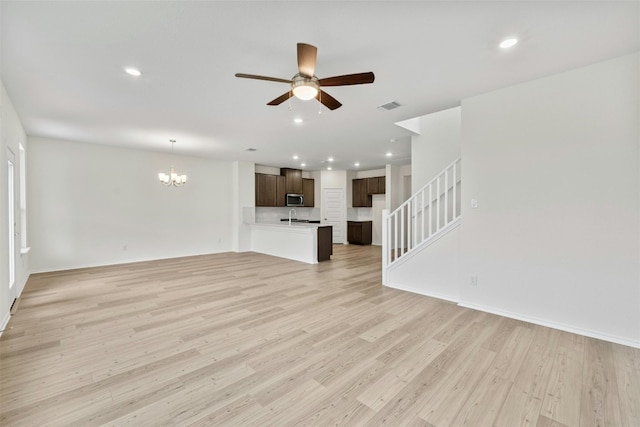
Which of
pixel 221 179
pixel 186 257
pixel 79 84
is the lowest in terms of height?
pixel 186 257

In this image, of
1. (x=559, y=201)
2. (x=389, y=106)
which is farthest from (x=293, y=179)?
(x=559, y=201)

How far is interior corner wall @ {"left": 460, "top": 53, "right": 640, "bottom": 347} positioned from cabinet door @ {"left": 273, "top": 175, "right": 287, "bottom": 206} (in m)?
6.40

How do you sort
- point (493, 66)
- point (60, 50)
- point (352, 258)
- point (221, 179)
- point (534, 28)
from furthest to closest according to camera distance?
point (221, 179)
point (352, 258)
point (493, 66)
point (60, 50)
point (534, 28)

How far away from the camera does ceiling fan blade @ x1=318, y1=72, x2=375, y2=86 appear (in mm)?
2197

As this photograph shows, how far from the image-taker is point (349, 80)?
2.28 metres

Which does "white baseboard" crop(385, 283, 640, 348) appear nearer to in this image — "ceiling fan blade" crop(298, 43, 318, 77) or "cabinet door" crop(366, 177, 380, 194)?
"ceiling fan blade" crop(298, 43, 318, 77)

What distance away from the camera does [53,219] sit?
5.55 meters

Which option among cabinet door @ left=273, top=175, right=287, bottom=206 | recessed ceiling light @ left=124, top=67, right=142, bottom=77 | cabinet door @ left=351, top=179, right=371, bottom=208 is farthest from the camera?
cabinet door @ left=351, top=179, right=371, bottom=208

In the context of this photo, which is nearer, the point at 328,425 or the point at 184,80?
the point at 328,425

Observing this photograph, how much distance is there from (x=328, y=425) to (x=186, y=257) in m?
6.71

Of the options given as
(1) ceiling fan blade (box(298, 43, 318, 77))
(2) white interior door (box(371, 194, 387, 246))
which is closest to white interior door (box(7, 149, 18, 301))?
(1) ceiling fan blade (box(298, 43, 318, 77))

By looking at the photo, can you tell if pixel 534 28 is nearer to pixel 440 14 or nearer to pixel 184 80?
pixel 440 14

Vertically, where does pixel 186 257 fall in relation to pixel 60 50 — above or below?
below

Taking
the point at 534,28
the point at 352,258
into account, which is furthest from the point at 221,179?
the point at 534,28
